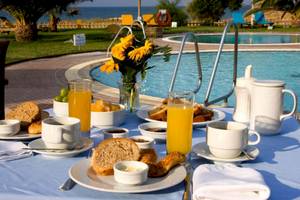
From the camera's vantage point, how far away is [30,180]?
1.70 meters

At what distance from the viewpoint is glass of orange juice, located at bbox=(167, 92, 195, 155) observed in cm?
188

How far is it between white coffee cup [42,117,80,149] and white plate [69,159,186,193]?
171 mm

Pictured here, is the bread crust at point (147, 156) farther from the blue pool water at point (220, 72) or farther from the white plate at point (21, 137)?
the blue pool water at point (220, 72)

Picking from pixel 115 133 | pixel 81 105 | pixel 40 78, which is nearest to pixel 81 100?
pixel 81 105

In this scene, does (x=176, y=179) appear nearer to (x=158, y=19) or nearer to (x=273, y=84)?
(x=273, y=84)

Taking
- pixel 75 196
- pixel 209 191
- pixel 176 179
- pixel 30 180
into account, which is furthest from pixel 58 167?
pixel 209 191

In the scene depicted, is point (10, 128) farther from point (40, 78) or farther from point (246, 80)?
point (40, 78)

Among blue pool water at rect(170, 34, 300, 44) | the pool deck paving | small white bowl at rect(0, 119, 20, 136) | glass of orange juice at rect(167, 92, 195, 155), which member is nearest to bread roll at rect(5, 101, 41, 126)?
small white bowl at rect(0, 119, 20, 136)

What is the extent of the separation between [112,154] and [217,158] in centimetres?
40

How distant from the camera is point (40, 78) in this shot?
9383 millimetres

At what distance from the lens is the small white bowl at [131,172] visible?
157cm

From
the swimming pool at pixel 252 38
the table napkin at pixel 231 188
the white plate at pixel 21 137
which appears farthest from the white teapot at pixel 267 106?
the swimming pool at pixel 252 38

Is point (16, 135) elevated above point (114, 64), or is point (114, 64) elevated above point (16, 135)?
point (114, 64)

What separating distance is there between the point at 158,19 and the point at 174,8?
17.7 feet
